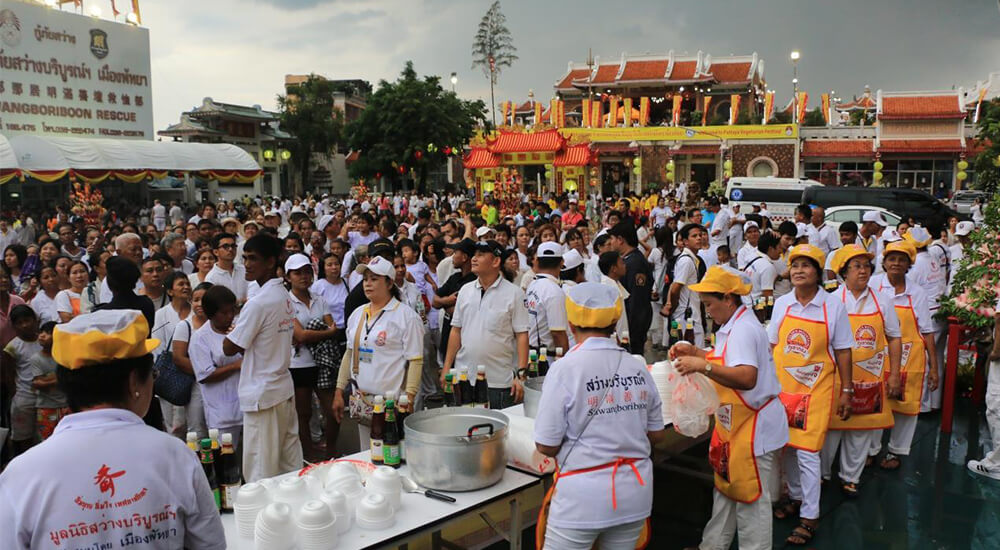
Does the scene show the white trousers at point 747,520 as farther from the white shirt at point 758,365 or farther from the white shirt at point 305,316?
the white shirt at point 305,316

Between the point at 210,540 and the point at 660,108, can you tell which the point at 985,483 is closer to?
the point at 210,540

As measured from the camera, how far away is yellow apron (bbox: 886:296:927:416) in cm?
528

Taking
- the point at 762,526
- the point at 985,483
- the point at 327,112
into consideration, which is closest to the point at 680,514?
the point at 762,526

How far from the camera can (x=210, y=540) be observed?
1853 millimetres

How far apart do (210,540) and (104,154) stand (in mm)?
25887

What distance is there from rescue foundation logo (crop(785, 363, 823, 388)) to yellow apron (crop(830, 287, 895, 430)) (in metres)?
0.57

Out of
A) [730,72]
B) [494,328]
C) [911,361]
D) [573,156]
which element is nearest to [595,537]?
[494,328]

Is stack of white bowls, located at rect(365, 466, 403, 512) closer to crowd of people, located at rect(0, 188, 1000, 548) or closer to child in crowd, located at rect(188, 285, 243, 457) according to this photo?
crowd of people, located at rect(0, 188, 1000, 548)

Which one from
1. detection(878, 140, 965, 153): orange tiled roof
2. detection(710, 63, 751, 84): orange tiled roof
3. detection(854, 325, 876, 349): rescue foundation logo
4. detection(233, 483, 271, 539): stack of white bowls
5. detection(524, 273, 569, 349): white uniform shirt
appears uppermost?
detection(710, 63, 751, 84): orange tiled roof

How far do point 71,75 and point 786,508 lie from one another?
27.7 metres

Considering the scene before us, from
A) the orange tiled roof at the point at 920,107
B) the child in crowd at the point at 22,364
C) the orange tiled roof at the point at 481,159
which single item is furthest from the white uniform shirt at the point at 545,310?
the orange tiled roof at the point at 920,107

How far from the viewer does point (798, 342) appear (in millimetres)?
4230

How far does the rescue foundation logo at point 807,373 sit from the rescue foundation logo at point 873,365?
65 centimetres

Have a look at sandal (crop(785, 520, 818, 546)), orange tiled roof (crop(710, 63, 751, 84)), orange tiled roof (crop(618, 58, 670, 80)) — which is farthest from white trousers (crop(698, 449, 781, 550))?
orange tiled roof (crop(710, 63, 751, 84))
